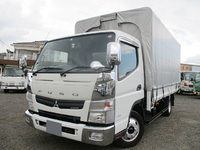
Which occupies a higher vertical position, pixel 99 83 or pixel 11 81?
pixel 99 83

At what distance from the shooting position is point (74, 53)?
2.88 m

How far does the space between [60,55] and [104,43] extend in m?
0.95

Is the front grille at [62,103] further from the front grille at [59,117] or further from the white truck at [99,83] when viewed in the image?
the front grille at [59,117]

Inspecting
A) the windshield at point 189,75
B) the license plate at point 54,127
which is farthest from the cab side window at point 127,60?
the windshield at point 189,75

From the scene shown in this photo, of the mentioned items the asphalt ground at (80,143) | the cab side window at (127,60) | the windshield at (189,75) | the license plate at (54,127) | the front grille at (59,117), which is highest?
the cab side window at (127,60)

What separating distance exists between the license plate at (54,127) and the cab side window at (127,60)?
1256 millimetres

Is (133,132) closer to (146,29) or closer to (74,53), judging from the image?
(74,53)

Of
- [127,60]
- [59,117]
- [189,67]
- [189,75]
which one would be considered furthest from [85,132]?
[189,67]

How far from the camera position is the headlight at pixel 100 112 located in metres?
2.32

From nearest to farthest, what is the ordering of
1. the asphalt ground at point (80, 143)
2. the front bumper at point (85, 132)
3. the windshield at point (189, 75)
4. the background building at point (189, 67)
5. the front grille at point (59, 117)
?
the front bumper at point (85, 132)
the front grille at point (59, 117)
the asphalt ground at point (80, 143)
the windshield at point (189, 75)
the background building at point (189, 67)

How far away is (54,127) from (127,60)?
5.65ft

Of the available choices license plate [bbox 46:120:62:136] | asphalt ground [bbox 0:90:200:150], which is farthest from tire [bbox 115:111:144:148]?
license plate [bbox 46:120:62:136]

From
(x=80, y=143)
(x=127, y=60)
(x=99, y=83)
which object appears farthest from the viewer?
(x=80, y=143)

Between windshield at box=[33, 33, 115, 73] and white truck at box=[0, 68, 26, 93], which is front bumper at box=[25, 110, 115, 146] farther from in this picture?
white truck at box=[0, 68, 26, 93]
